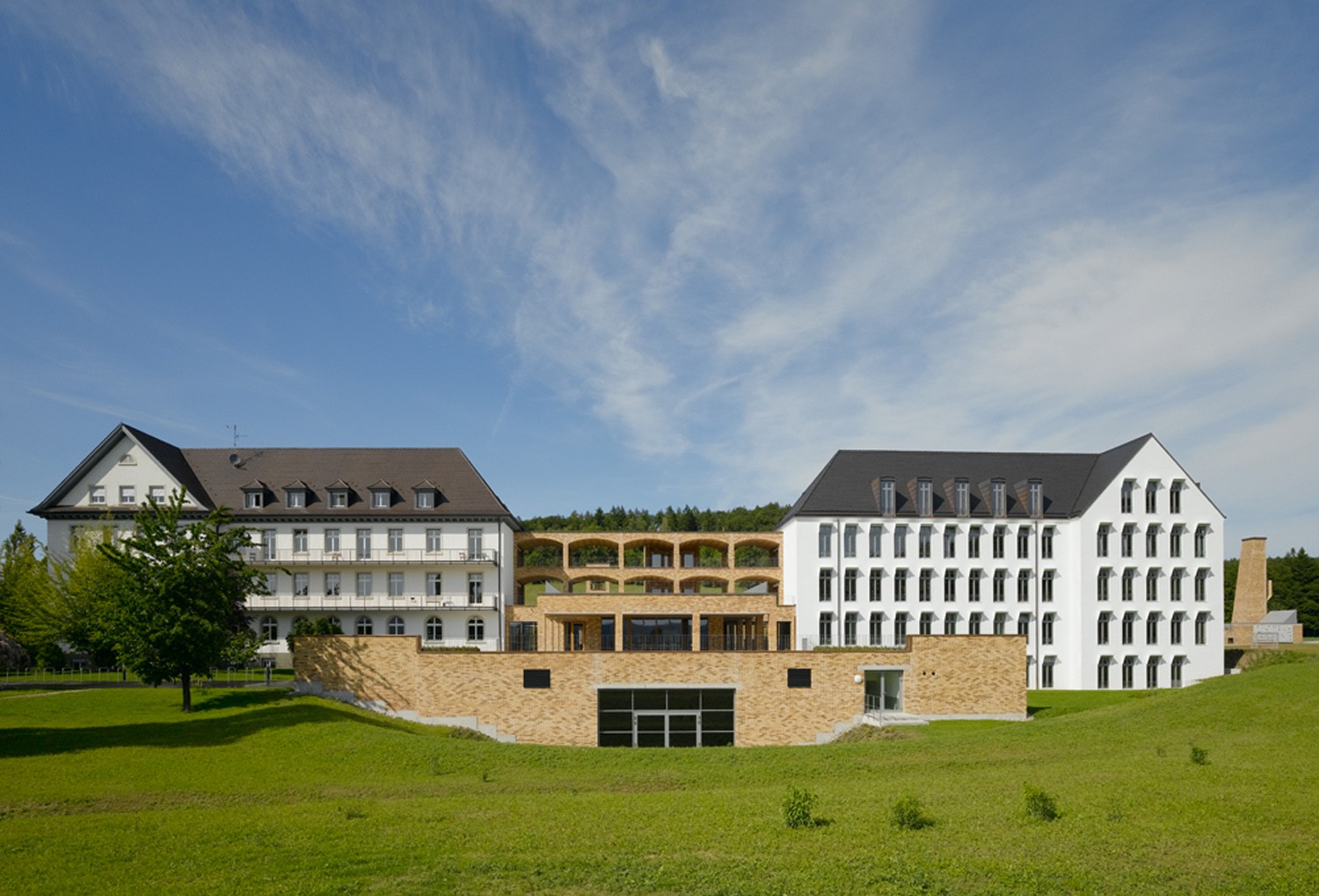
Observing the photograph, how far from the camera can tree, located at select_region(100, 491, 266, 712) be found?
33.4m

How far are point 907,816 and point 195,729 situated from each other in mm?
25071

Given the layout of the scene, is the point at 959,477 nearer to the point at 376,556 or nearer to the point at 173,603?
the point at 376,556

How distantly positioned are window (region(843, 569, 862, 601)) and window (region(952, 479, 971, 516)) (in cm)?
734

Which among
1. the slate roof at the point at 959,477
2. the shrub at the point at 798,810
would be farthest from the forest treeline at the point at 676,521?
the shrub at the point at 798,810

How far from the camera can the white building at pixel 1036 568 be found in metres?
52.6

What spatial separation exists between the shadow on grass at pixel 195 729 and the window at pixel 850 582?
27.2 m

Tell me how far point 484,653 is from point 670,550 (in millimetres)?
20337

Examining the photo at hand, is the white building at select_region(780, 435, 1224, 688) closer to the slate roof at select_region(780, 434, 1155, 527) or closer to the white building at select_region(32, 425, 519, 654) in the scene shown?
the slate roof at select_region(780, 434, 1155, 527)

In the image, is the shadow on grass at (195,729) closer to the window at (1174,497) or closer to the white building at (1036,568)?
the white building at (1036,568)

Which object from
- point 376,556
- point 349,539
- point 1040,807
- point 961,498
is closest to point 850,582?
point 961,498

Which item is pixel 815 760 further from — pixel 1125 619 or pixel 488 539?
pixel 1125 619

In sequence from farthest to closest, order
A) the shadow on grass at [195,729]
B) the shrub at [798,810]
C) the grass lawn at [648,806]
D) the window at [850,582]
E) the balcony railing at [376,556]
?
the window at [850,582] → the balcony railing at [376,556] → the shadow on grass at [195,729] → the shrub at [798,810] → the grass lawn at [648,806]

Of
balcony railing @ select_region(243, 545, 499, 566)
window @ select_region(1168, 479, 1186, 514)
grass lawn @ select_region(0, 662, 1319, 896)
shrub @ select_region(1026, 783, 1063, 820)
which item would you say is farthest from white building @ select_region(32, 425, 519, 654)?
window @ select_region(1168, 479, 1186, 514)

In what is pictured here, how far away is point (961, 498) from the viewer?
177 feet
